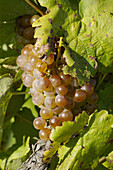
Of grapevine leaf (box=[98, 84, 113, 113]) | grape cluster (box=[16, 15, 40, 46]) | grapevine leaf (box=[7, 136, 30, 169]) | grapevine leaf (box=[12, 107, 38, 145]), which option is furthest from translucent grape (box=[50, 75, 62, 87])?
grapevine leaf (box=[12, 107, 38, 145])

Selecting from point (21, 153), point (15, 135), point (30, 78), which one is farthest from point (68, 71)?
point (15, 135)

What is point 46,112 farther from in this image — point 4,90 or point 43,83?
point 4,90

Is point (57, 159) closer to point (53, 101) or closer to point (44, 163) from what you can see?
point (44, 163)

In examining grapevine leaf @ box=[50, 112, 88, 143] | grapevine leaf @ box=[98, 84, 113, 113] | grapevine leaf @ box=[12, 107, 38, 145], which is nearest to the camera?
grapevine leaf @ box=[50, 112, 88, 143]

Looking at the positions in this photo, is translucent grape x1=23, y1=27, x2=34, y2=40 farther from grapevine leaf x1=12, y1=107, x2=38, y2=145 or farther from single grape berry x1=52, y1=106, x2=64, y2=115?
grapevine leaf x1=12, y1=107, x2=38, y2=145

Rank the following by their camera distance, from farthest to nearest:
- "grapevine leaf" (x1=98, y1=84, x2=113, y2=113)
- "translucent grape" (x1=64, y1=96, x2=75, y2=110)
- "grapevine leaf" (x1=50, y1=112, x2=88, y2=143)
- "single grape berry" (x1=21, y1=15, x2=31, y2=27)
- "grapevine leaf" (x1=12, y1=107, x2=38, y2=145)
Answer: "grapevine leaf" (x1=12, y1=107, x2=38, y2=145), "grapevine leaf" (x1=98, y1=84, x2=113, y2=113), "single grape berry" (x1=21, y1=15, x2=31, y2=27), "translucent grape" (x1=64, y1=96, x2=75, y2=110), "grapevine leaf" (x1=50, y1=112, x2=88, y2=143)

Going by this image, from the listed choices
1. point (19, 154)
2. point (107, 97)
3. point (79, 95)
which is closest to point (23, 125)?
point (19, 154)
